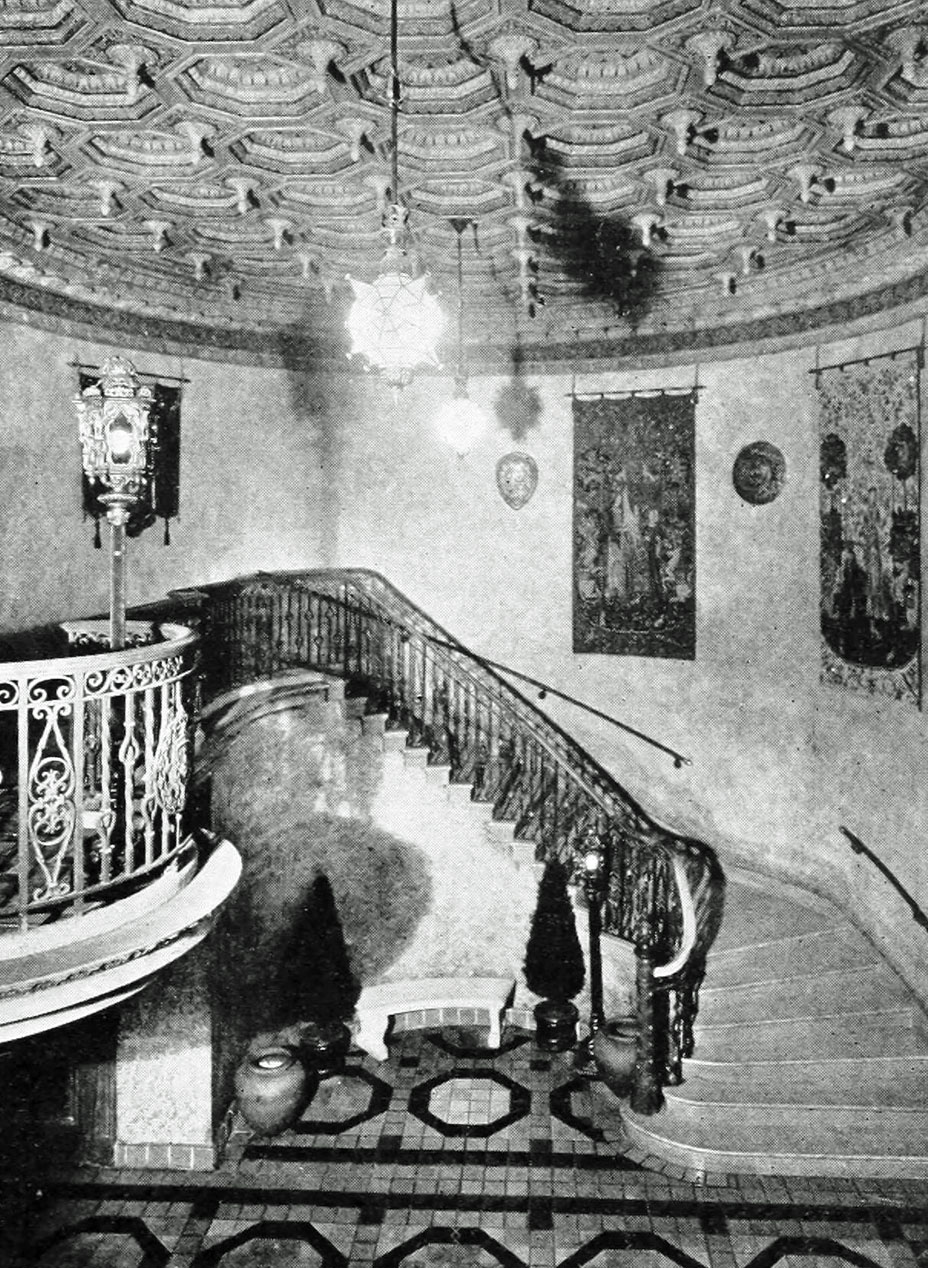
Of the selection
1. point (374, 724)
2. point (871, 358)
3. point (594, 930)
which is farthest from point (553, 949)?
point (871, 358)

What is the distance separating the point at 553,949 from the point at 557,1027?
80 cm

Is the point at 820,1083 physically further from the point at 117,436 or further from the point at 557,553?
the point at 117,436

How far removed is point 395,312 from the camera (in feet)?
15.5

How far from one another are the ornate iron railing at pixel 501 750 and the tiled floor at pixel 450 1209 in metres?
0.96

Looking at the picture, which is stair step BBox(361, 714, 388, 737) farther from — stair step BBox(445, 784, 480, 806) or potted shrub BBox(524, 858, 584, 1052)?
potted shrub BBox(524, 858, 584, 1052)

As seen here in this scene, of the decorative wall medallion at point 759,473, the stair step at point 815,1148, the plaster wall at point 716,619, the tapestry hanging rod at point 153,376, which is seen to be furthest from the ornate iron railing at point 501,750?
the decorative wall medallion at point 759,473

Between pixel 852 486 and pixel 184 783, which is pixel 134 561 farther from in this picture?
pixel 852 486

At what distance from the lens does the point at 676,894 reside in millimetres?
9227

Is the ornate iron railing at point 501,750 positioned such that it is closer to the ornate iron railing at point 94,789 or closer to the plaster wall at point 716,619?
the plaster wall at point 716,619

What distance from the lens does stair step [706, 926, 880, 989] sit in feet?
28.7

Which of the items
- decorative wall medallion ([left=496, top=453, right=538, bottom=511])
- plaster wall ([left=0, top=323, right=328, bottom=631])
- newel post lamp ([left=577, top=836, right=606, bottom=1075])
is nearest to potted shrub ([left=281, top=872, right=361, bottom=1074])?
newel post lamp ([left=577, top=836, right=606, bottom=1075])

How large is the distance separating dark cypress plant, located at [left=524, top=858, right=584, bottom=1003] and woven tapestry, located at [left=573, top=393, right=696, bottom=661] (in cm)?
354

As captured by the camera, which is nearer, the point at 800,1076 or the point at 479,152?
the point at 479,152

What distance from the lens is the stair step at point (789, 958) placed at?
8742mm
